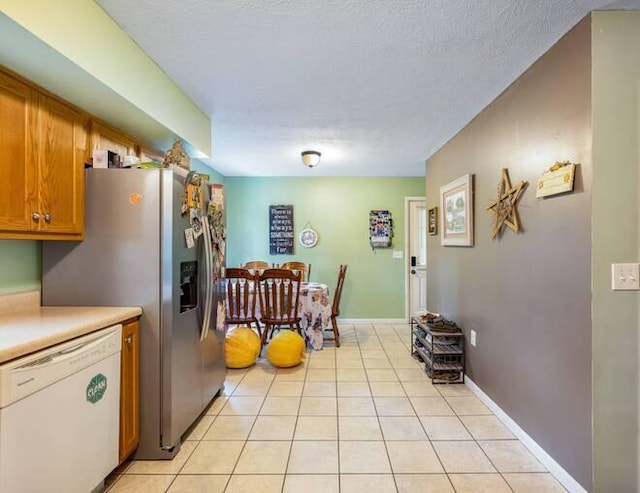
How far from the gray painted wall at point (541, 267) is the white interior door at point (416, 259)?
2310 mm

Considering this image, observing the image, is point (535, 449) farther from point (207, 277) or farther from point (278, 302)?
point (278, 302)

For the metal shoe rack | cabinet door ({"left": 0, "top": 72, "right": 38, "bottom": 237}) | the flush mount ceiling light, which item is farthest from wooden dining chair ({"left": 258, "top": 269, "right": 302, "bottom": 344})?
cabinet door ({"left": 0, "top": 72, "right": 38, "bottom": 237})

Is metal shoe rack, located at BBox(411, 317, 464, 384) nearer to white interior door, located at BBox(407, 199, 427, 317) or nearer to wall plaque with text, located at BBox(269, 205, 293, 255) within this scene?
white interior door, located at BBox(407, 199, 427, 317)

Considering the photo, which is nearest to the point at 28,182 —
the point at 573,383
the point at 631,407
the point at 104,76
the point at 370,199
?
the point at 104,76

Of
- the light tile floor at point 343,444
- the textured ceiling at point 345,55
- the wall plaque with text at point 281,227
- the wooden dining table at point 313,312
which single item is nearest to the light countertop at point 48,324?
the light tile floor at point 343,444

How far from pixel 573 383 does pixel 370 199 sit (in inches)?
150

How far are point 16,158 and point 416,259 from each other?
4.66m

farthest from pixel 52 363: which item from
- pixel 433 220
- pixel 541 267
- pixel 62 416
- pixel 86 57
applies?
pixel 433 220

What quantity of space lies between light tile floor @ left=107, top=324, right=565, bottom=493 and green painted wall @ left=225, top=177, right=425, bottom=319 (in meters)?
2.12

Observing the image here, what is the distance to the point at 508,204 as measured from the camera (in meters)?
2.16

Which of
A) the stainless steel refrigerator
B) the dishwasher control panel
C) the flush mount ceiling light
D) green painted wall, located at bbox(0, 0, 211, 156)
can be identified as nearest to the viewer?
the dishwasher control panel

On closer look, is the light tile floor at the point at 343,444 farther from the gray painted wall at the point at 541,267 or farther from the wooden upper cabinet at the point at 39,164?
→ the wooden upper cabinet at the point at 39,164

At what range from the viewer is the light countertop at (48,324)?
1.19m

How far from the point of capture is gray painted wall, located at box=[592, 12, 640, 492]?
150 cm
